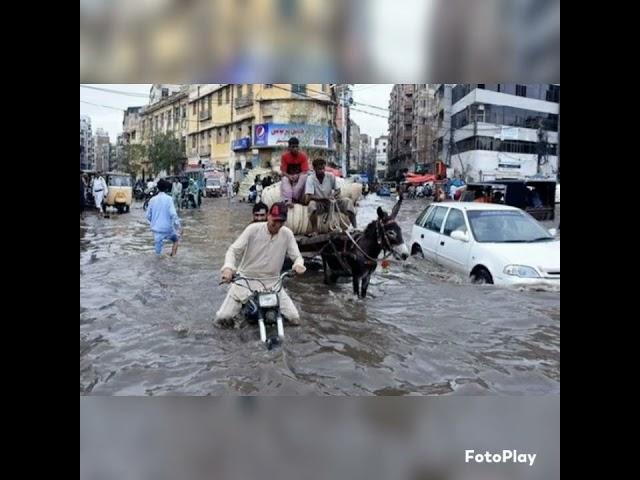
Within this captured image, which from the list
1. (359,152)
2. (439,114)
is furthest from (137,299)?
(439,114)

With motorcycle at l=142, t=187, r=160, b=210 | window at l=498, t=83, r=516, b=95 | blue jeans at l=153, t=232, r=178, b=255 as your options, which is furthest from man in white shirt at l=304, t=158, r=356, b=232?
window at l=498, t=83, r=516, b=95

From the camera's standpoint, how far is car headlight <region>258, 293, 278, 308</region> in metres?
4.67

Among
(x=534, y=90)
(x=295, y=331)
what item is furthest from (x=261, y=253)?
(x=534, y=90)

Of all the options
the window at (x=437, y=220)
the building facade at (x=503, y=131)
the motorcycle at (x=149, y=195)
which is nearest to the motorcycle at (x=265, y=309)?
the motorcycle at (x=149, y=195)

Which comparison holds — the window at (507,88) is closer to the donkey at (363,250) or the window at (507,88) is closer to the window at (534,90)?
the window at (534,90)

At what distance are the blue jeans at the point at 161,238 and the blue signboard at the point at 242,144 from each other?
3.82 feet

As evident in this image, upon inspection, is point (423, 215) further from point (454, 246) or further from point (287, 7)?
point (287, 7)

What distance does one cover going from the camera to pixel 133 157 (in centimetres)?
600

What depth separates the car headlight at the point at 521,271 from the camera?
19.6ft

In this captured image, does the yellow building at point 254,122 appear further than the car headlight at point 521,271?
No

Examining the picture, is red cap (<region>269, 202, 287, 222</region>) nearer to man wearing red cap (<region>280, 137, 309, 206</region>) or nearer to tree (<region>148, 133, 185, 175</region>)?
man wearing red cap (<region>280, 137, 309, 206</region>)

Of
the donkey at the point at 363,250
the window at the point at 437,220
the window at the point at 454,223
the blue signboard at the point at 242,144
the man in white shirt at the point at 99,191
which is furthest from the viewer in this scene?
the window at the point at 437,220
